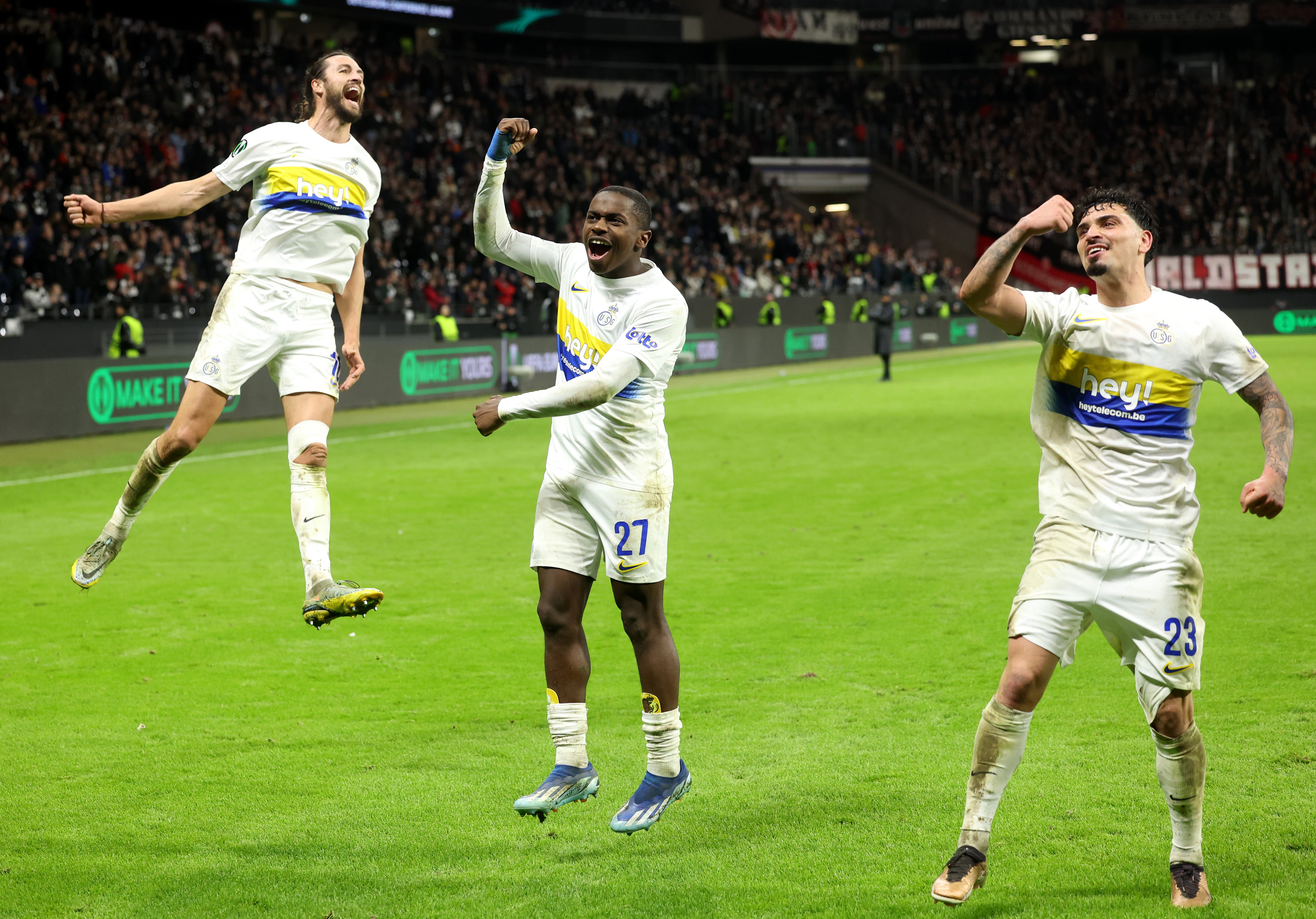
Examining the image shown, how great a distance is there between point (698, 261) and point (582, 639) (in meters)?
36.0

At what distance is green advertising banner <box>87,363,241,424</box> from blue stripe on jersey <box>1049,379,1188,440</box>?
1749 cm

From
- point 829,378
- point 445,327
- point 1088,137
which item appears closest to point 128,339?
point 445,327

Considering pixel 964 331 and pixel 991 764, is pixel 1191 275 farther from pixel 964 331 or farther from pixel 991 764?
pixel 991 764

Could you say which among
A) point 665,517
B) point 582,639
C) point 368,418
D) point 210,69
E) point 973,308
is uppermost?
point 210,69

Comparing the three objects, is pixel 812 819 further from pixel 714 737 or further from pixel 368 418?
pixel 368 418

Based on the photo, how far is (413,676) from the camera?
773 centimetres

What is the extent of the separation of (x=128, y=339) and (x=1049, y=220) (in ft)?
61.6

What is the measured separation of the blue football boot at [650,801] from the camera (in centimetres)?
517

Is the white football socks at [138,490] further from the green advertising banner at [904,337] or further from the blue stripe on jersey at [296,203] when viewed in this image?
the green advertising banner at [904,337]

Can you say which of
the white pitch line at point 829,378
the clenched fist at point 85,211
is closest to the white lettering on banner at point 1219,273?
the white pitch line at point 829,378

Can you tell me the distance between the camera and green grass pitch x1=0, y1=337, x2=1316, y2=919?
482 centimetres

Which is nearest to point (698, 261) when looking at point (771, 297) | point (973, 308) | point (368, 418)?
point (771, 297)

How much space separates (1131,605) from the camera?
4.63 m

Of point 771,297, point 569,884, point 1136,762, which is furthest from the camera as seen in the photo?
point 771,297
